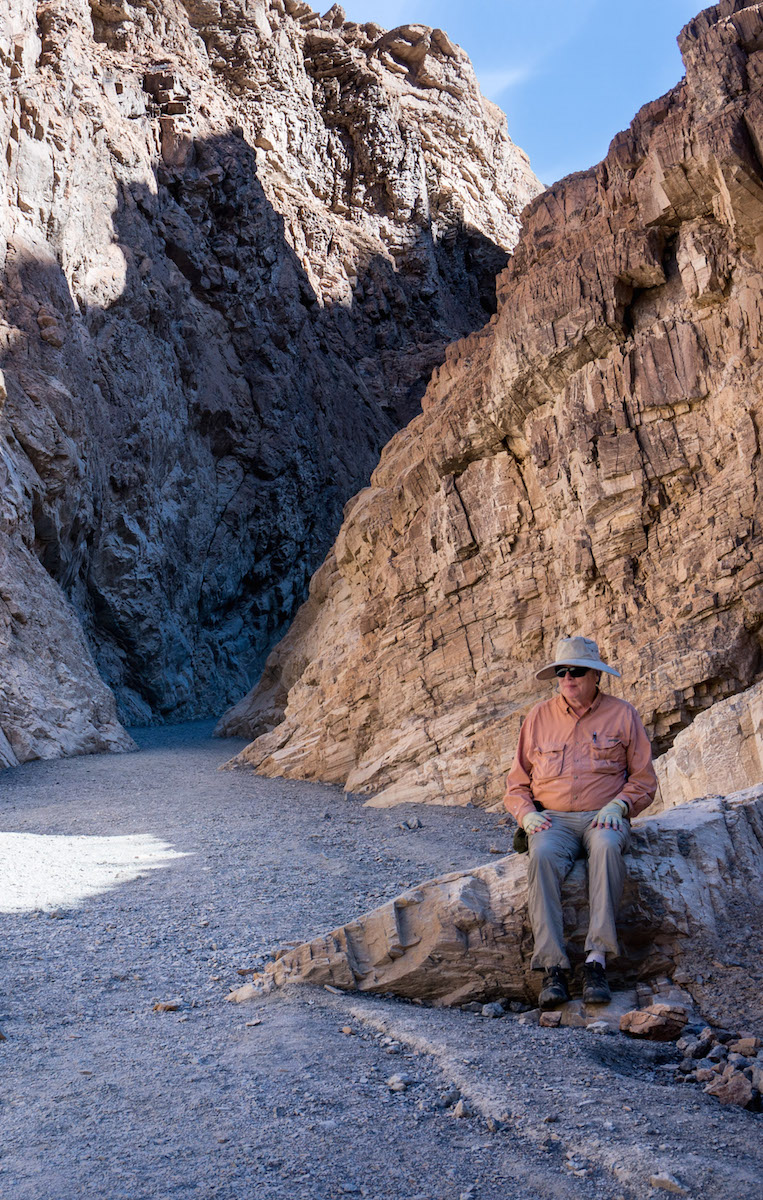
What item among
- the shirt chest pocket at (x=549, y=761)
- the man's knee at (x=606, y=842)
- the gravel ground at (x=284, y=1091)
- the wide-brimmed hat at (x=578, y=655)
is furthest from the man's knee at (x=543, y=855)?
the wide-brimmed hat at (x=578, y=655)

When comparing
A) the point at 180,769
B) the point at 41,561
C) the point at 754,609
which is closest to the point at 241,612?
the point at 41,561

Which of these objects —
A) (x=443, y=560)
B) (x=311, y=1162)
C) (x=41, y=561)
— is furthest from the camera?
(x=41, y=561)

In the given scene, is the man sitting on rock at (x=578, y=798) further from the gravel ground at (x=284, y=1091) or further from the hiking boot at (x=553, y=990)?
the gravel ground at (x=284, y=1091)

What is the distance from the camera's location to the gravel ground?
2637mm

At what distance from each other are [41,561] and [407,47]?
157 ft

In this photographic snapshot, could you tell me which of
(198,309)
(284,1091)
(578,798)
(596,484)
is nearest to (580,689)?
(578,798)

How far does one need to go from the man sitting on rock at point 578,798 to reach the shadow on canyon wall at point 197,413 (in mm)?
17082

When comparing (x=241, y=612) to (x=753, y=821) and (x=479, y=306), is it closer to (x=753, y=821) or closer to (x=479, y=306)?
(x=479, y=306)

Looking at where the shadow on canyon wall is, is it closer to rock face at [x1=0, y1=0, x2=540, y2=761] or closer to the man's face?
rock face at [x1=0, y1=0, x2=540, y2=761]

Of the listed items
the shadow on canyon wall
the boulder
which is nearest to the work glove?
the boulder

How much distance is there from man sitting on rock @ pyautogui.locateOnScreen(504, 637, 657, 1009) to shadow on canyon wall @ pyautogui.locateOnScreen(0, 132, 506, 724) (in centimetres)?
1708

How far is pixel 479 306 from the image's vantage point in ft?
164

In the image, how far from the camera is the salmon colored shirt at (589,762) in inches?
187

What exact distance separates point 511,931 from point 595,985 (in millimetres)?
530
